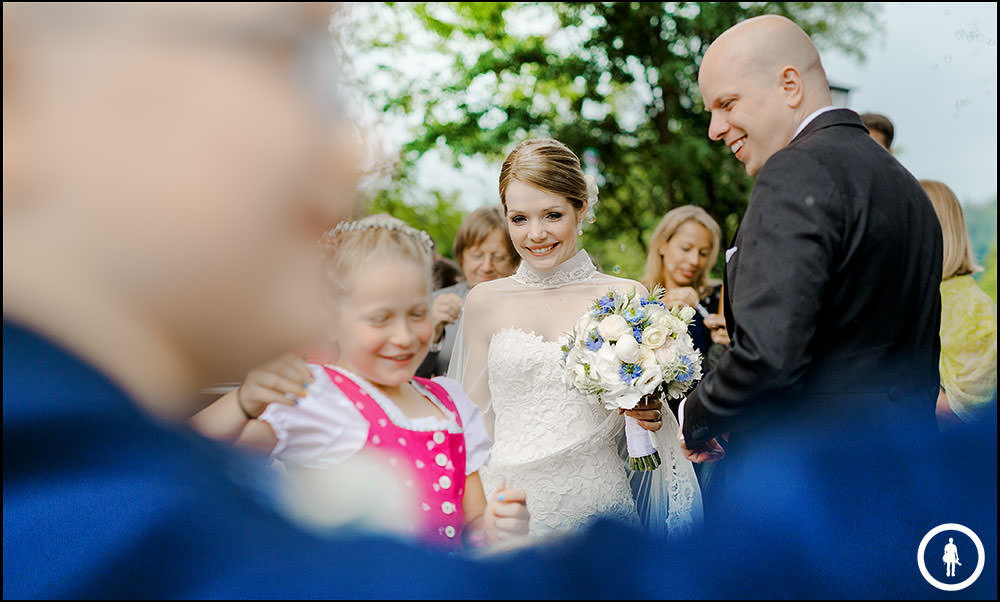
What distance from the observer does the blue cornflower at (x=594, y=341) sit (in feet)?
5.84

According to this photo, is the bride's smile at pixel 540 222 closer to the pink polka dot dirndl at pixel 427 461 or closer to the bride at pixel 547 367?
the bride at pixel 547 367

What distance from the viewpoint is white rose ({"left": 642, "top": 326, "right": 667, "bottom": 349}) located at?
175cm

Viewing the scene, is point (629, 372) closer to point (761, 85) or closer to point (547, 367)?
point (547, 367)

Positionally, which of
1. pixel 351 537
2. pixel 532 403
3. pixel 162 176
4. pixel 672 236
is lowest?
pixel 532 403

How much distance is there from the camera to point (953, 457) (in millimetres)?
994

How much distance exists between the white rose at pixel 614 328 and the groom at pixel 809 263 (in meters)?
0.22

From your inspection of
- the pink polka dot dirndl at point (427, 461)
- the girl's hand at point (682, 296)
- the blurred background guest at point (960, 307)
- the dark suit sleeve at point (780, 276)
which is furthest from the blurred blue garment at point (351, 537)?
the blurred background guest at point (960, 307)

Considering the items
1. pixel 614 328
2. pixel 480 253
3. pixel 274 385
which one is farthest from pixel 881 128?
pixel 274 385

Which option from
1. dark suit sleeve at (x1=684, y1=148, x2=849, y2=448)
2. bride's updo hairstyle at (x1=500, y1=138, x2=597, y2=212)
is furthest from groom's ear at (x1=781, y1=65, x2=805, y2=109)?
bride's updo hairstyle at (x1=500, y1=138, x2=597, y2=212)

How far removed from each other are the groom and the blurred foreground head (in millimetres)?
985

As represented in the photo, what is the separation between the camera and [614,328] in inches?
69.0

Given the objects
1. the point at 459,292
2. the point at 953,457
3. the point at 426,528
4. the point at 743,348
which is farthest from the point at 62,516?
the point at 459,292

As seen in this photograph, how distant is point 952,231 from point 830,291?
2.14m

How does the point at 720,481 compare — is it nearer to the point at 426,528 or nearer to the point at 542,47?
the point at 426,528
